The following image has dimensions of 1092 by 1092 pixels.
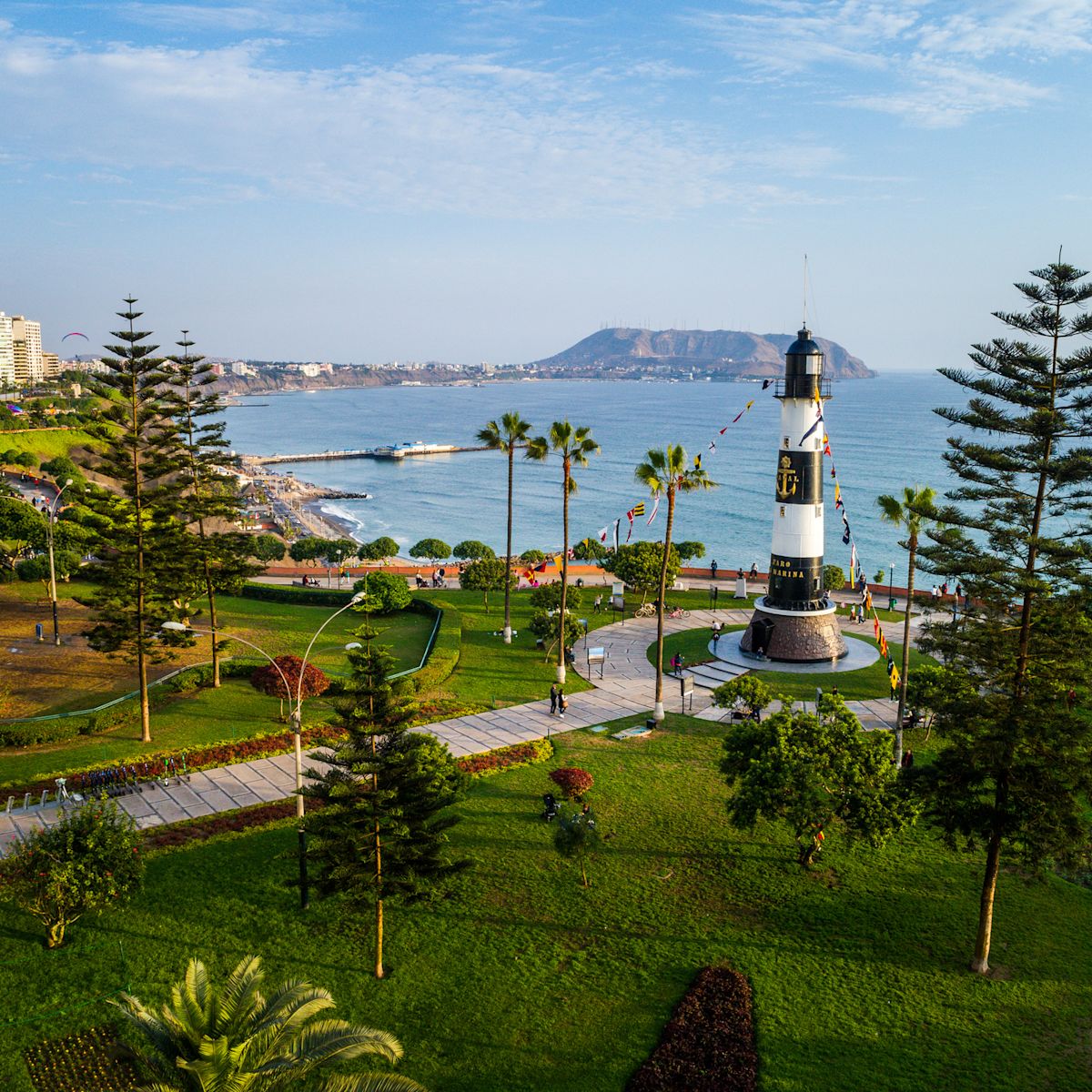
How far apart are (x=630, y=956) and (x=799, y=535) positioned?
20163 millimetres

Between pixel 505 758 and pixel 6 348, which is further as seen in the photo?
pixel 6 348

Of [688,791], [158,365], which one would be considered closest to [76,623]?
[158,365]

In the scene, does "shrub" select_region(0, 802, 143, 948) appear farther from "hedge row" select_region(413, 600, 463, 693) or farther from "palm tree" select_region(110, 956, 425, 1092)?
"hedge row" select_region(413, 600, 463, 693)

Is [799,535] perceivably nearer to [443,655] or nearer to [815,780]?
[443,655]

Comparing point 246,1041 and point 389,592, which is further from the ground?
point 246,1041

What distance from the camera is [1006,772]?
15.7m

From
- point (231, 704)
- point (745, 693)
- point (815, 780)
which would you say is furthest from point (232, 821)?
point (745, 693)

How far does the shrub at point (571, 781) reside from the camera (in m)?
21.5

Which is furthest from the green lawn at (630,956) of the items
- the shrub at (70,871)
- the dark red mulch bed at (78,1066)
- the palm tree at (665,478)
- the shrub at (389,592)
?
the shrub at (389,592)

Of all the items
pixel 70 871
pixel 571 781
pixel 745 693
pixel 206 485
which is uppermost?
pixel 206 485

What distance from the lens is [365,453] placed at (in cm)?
15138

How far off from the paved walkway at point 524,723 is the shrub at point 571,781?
423 cm

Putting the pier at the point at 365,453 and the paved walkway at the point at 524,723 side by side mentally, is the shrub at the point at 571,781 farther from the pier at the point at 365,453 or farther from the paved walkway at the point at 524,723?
the pier at the point at 365,453

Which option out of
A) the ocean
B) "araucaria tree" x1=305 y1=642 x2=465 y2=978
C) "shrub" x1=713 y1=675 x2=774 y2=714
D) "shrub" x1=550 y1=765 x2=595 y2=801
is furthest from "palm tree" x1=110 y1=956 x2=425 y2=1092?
the ocean
